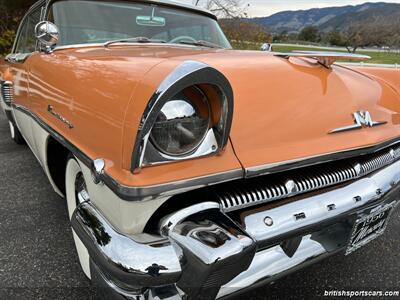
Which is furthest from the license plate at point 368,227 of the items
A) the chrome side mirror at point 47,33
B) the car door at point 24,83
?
the car door at point 24,83

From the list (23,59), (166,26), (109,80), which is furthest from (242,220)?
(23,59)

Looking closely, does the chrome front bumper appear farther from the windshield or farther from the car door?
the car door

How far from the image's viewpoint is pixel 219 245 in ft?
3.76

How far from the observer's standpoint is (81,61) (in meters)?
1.76

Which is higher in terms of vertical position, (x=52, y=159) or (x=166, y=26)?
(x=166, y=26)

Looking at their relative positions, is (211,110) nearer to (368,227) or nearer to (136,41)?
(368,227)

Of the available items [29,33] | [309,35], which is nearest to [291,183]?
[29,33]

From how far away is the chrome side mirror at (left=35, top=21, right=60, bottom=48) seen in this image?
7.11 feet

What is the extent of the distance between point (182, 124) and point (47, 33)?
4.59 feet

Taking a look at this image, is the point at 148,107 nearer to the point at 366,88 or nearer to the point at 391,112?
the point at 366,88

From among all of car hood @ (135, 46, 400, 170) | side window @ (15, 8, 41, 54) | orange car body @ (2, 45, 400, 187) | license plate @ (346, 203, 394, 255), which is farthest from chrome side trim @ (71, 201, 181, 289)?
side window @ (15, 8, 41, 54)

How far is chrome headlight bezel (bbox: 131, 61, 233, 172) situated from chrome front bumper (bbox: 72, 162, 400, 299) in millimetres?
201

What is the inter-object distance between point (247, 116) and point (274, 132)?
135 mm

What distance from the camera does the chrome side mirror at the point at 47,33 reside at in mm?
2168
